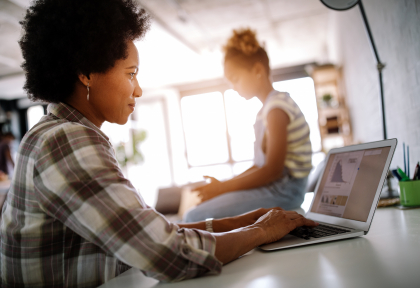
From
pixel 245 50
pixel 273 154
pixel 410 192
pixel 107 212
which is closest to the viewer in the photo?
pixel 107 212

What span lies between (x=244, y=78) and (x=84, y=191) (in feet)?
4.51

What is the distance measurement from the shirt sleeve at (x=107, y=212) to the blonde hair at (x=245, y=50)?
1.32 m

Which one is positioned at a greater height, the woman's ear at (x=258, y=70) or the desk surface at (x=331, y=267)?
the woman's ear at (x=258, y=70)

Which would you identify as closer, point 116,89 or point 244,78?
point 116,89

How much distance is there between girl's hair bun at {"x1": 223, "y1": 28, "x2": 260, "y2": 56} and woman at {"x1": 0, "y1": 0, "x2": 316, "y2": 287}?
976 mm

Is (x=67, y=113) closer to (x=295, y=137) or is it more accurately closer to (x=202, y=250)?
(x=202, y=250)

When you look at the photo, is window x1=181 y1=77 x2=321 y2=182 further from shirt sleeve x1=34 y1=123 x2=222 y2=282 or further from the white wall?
shirt sleeve x1=34 y1=123 x2=222 y2=282

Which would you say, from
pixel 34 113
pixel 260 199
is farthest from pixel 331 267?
pixel 34 113

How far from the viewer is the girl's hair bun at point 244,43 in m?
1.81

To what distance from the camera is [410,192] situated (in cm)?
111

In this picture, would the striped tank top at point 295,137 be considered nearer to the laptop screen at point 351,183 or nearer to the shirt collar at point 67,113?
the laptop screen at point 351,183

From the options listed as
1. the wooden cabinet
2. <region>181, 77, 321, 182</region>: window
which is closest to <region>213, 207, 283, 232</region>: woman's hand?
the wooden cabinet

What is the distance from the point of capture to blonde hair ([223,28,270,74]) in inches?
71.2

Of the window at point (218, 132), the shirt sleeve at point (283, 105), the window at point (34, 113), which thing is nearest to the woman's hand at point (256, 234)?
the shirt sleeve at point (283, 105)
